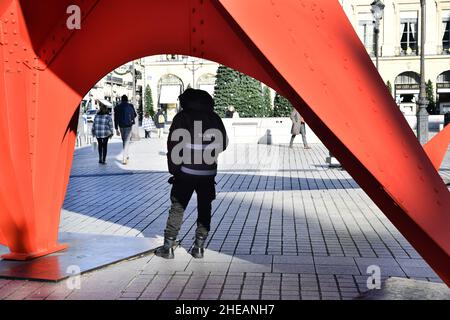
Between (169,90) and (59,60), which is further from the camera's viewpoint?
(169,90)

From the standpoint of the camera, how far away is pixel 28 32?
6141 mm

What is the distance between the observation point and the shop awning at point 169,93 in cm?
5931

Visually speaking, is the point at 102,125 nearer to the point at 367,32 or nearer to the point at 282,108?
the point at 282,108

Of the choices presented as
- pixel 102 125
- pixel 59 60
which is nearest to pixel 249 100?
pixel 102 125

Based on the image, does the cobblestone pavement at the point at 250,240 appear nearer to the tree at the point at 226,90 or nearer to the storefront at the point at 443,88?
the tree at the point at 226,90

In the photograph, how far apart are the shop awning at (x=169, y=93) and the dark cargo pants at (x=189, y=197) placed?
173 feet

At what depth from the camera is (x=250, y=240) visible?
7453mm

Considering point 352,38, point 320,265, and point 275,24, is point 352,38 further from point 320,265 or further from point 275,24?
point 320,265

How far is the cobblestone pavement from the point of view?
17.9 feet

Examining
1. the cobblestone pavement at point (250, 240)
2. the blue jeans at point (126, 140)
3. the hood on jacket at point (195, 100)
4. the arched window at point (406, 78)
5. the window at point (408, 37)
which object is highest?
the window at point (408, 37)

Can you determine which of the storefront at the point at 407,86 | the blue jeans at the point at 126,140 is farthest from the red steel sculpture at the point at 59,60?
the storefront at the point at 407,86

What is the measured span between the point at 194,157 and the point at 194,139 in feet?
0.62

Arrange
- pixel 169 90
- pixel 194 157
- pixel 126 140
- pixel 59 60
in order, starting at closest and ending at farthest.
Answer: pixel 59 60, pixel 194 157, pixel 126 140, pixel 169 90

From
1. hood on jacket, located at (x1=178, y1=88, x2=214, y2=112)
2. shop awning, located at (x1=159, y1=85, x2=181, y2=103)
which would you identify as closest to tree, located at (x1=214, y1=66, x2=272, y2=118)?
hood on jacket, located at (x1=178, y1=88, x2=214, y2=112)
